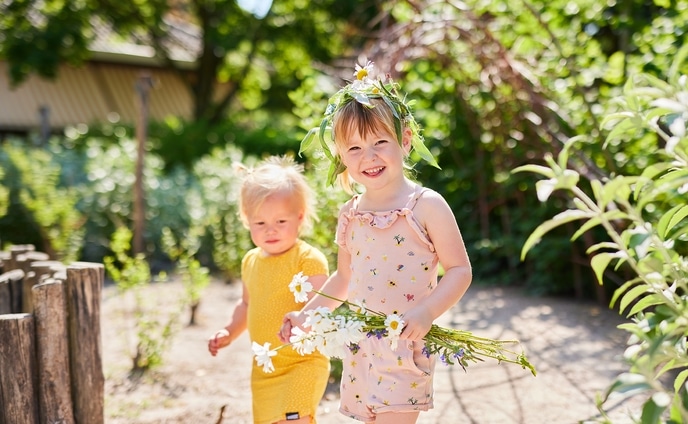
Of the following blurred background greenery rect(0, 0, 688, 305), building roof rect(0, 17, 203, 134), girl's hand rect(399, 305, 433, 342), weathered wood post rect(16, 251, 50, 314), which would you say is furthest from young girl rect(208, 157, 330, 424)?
building roof rect(0, 17, 203, 134)

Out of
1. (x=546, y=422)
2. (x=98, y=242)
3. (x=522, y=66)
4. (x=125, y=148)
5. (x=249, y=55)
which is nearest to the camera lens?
(x=546, y=422)

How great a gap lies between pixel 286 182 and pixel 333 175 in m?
0.36

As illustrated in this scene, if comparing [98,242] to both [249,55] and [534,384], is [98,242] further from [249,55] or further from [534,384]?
[249,55]

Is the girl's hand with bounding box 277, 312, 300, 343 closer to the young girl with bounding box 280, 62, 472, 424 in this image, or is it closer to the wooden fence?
the young girl with bounding box 280, 62, 472, 424

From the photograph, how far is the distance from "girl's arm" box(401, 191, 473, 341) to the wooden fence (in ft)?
4.99

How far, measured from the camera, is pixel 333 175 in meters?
2.65

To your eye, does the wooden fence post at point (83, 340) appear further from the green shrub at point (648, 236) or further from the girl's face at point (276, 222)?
the green shrub at point (648, 236)

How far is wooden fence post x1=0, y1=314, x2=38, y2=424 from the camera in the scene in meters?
2.83

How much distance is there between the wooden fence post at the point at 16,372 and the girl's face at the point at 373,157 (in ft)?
4.62

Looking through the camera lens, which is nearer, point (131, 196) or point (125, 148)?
point (131, 196)

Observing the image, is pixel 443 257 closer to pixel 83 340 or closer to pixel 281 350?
pixel 281 350

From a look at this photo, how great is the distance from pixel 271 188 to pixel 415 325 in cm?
98

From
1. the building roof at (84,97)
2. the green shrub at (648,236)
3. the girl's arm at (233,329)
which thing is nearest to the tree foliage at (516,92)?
the girl's arm at (233,329)

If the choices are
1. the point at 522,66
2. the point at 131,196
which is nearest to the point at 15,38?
the point at 131,196
